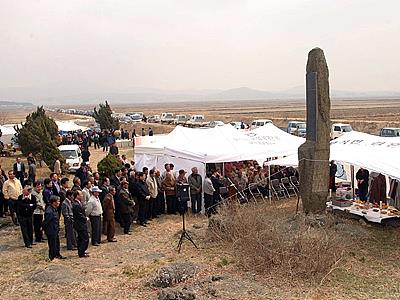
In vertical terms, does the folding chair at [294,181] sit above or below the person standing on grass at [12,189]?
below

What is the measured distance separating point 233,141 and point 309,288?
837 cm

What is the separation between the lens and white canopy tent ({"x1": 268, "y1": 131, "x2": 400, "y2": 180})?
37.3 ft

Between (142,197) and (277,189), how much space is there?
17.1 ft

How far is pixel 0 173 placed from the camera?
14625mm

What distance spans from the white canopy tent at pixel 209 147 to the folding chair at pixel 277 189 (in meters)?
0.90

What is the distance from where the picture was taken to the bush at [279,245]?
863 centimetres

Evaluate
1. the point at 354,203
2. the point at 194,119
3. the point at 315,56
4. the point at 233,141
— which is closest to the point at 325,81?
the point at 315,56

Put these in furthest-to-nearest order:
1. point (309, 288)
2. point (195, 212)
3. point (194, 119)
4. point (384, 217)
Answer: point (194, 119) → point (195, 212) → point (384, 217) → point (309, 288)

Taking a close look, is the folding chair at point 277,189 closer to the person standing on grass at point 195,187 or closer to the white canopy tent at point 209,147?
the white canopy tent at point 209,147

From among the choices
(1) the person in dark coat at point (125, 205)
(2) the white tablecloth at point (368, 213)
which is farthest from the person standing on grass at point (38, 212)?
(2) the white tablecloth at point (368, 213)

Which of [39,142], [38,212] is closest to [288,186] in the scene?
[38,212]

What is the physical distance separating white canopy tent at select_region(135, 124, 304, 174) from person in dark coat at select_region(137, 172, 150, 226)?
230 centimetres

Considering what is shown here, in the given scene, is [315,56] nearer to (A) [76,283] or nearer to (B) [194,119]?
(A) [76,283]

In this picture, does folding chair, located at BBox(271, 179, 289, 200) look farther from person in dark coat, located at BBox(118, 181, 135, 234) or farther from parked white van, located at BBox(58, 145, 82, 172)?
parked white van, located at BBox(58, 145, 82, 172)
